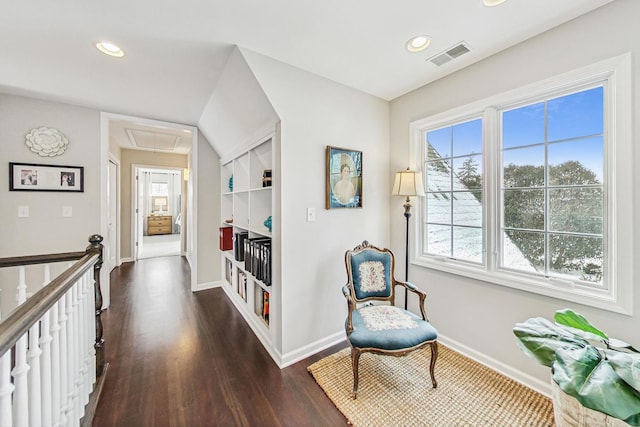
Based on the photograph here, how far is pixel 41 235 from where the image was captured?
2840mm

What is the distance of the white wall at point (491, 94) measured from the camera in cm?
147

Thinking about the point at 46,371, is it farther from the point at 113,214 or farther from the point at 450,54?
Answer: the point at 113,214

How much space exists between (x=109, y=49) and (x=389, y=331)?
2.92 metres

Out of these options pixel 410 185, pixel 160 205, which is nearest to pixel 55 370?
pixel 410 185

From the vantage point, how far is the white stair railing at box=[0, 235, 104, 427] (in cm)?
79

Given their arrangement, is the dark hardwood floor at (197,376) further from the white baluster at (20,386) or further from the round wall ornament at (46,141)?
the round wall ornament at (46,141)

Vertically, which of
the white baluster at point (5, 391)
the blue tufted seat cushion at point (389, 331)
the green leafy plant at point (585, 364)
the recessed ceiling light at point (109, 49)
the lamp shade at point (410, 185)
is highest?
the recessed ceiling light at point (109, 49)

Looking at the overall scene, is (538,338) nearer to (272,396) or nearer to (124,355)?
(272,396)

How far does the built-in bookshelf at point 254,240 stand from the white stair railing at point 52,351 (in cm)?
122

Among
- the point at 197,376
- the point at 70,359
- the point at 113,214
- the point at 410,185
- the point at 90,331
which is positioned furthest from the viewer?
the point at 113,214

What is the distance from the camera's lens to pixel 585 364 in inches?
44.1

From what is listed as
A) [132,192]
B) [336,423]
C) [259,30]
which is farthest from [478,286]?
[132,192]

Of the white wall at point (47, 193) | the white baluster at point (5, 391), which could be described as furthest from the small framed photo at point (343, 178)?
the white wall at point (47, 193)

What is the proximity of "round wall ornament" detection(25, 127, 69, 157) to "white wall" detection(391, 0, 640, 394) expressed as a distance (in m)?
3.78
